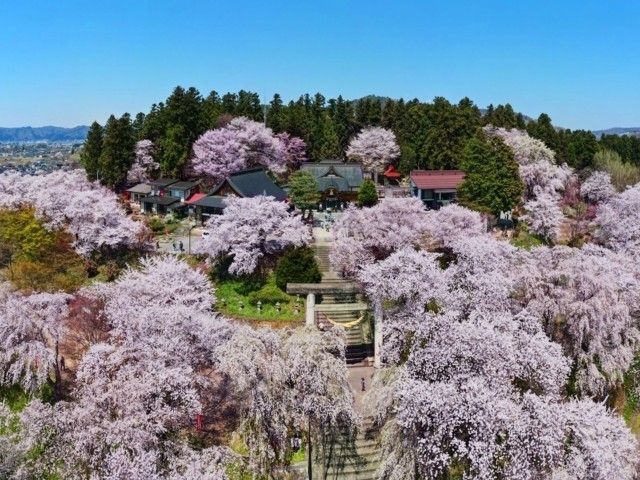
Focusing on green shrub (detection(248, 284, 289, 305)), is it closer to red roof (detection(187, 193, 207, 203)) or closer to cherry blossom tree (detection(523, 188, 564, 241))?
red roof (detection(187, 193, 207, 203))

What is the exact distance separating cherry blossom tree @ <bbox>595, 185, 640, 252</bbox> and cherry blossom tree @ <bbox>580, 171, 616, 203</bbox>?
32.3 feet

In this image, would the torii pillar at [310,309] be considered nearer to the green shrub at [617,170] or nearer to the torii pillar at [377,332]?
the torii pillar at [377,332]

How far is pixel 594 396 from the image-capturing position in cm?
2095

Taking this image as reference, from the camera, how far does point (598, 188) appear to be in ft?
168

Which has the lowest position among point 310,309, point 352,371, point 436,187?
point 352,371

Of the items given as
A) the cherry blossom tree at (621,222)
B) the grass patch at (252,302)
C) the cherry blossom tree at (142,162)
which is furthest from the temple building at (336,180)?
the cherry blossom tree at (621,222)

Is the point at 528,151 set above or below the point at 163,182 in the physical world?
above

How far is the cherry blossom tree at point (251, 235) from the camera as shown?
101ft

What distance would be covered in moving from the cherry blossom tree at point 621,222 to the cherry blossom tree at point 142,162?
39060 mm

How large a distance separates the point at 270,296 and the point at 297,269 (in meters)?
2.05

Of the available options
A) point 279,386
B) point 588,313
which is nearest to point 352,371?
point 279,386

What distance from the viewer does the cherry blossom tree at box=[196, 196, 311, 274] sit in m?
30.9

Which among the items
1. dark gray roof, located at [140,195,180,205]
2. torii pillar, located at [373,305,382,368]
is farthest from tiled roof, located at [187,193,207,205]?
torii pillar, located at [373,305,382,368]

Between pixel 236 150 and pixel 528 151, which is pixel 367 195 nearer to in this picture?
pixel 236 150
